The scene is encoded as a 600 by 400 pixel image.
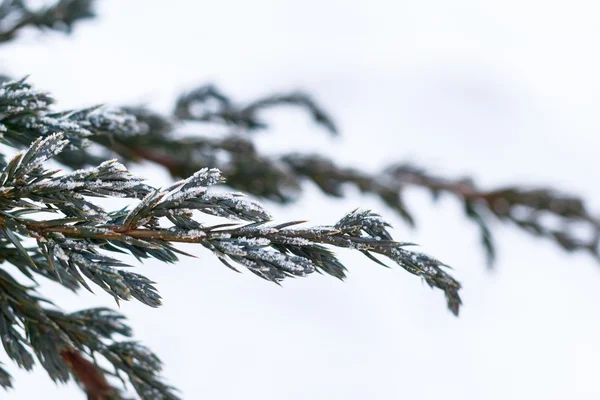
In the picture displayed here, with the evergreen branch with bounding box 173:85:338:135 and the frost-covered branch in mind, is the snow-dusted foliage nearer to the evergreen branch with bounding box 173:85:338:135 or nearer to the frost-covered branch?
the frost-covered branch

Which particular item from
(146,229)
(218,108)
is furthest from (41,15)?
(146,229)

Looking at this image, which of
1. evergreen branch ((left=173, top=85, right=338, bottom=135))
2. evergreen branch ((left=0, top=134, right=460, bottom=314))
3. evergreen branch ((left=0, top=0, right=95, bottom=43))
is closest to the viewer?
evergreen branch ((left=0, top=134, right=460, bottom=314))

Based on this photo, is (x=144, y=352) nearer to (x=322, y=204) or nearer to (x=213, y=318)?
(x=213, y=318)

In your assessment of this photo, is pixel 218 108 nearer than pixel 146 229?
No

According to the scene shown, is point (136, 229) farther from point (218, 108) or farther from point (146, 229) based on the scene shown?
point (218, 108)

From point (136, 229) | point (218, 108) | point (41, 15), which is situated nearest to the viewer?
point (136, 229)

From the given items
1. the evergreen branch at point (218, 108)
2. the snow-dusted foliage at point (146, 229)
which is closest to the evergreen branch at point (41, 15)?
the evergreen branch at point (218, 108)

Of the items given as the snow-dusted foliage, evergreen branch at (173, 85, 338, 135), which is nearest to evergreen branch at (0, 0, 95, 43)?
evergreen branch at (173, 85, 338, 135)

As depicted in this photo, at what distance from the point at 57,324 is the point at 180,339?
2.35 meters

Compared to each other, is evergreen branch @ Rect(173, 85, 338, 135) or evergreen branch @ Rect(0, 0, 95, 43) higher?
evergreen branch @ Rect(173, 85, 338, 135)

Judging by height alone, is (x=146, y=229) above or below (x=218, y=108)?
below

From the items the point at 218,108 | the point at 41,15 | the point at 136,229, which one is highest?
the point at 218,108

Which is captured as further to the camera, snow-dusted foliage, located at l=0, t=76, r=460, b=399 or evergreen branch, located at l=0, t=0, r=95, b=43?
evergreen branch, located at l=0, t=0, r=95, b=43

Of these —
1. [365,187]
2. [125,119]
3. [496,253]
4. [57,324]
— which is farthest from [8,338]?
[496,253]
